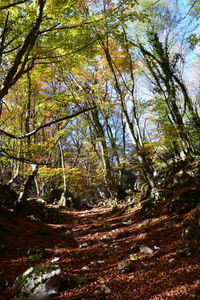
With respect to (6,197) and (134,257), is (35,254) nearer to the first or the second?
(134,257)

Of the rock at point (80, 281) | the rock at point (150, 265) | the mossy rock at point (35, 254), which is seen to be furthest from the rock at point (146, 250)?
the mossy rock at point (35, 254)

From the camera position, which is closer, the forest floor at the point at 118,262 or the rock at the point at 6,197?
the forest floor at the point at 118,262

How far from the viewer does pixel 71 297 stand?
2863 mm

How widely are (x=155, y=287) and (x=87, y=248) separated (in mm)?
3073

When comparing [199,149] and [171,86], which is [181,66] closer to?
[171,86]

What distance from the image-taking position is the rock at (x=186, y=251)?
365 centimetres

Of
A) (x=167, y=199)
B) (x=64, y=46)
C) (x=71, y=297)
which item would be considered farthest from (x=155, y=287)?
(x=64, y=46)

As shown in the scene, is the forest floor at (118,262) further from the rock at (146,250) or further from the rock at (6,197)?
the rock at (6,197)

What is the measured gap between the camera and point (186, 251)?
3.72 m

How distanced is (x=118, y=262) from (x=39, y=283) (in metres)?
1.74

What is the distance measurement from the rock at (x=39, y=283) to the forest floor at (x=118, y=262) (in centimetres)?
17

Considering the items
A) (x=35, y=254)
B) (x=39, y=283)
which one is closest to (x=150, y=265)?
(x=39, y=283)

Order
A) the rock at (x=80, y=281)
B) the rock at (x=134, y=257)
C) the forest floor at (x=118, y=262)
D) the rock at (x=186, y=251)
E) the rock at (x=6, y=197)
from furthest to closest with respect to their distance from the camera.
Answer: the rock at (x=6, y=197) → the rock at (x=134, y=257) → the rock at (x=186, y=251) → the rock at (x=80, y=281) → the forest floor at (x=118, y=262)

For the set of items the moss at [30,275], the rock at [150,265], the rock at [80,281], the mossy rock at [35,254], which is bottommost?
the rock at [150,265]
